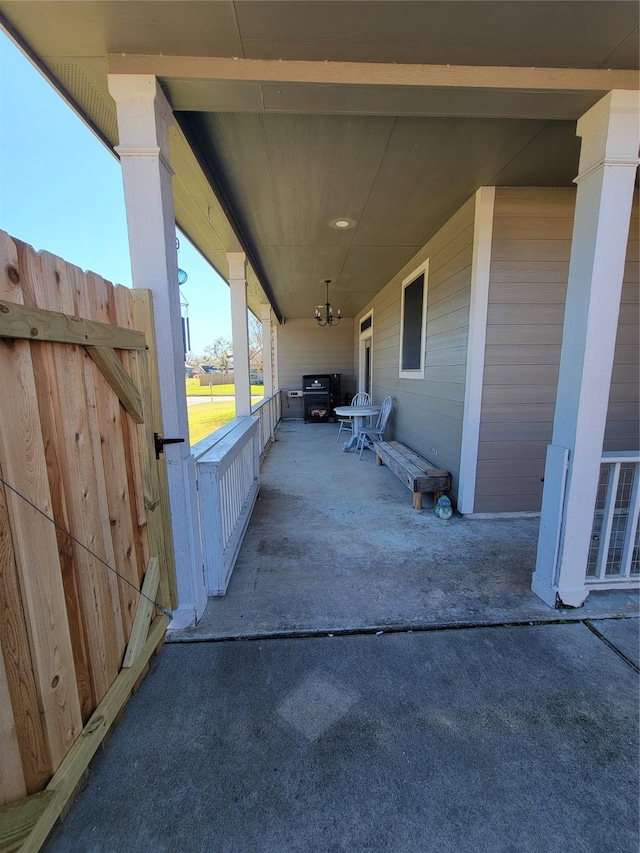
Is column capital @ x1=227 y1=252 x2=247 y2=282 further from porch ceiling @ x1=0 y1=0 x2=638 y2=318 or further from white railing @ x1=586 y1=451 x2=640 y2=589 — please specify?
white railing @ x1=586 y1=451 x2=640 y2=589

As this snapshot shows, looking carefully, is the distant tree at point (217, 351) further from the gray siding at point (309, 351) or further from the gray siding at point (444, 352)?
the gray siding at point (444, 352)

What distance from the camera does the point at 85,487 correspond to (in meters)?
1.19

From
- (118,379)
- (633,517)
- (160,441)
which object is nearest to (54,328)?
(118,379)

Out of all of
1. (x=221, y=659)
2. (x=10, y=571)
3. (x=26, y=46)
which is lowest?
(x=221, y=659)

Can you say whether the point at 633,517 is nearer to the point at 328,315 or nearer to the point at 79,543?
the point at 79,543

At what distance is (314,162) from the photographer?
244 cm

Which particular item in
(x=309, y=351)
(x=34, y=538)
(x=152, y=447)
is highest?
(x=309, y=351)

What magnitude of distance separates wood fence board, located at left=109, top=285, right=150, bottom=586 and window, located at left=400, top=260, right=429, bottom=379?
3.39 meters

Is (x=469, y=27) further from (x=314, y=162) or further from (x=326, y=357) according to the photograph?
(x=326, y=357)

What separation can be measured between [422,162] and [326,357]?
7.28 meters

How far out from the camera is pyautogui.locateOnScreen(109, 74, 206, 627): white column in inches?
61.7

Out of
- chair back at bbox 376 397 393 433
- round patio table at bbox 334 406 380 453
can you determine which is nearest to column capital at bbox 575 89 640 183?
chair back at bbox 376 397 393 433

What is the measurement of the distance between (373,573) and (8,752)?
73.1 inches

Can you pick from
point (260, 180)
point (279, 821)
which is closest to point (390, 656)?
point (279, 821)
